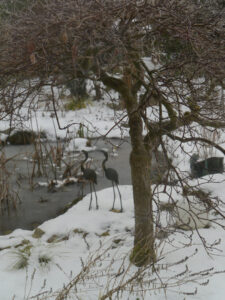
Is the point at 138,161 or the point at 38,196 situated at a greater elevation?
the point at 138,161

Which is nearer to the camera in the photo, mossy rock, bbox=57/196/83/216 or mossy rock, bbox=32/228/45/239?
mossy rock, bbox=32/228/45/239

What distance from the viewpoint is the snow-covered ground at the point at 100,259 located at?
3.17 metres

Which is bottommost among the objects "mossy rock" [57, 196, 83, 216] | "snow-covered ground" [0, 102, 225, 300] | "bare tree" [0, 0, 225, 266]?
"snow-covered ground" [0, 102, 225, 300]

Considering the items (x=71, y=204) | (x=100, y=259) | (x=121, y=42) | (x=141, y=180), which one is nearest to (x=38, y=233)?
(x=71, y=204)

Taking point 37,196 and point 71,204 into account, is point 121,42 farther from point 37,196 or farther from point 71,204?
point 37,196

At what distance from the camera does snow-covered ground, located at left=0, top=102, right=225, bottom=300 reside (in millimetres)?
3166

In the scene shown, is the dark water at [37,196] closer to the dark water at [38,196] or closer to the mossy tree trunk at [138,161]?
the dark water at [38,196]

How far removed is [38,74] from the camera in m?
2.71

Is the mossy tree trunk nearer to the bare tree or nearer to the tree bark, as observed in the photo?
the tree bark

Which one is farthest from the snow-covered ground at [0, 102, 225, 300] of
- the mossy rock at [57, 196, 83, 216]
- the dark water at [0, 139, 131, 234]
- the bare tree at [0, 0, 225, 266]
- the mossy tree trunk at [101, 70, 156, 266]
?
the bare tree at [0, 0, 225, 266]

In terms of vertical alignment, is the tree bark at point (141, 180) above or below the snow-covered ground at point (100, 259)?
above

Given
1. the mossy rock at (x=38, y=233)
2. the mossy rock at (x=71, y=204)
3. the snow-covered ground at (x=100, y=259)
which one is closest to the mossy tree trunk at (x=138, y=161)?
the snow-covered ground at (x=100, y=259)

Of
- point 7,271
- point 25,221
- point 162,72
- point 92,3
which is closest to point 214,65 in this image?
point 162,72

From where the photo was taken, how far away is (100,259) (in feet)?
10.9
